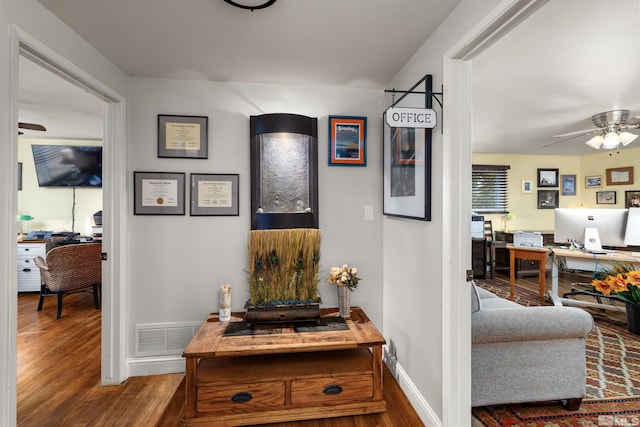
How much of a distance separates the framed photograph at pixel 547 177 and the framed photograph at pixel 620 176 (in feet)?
2.53

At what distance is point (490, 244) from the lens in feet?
18.1

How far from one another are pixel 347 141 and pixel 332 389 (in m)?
1.76

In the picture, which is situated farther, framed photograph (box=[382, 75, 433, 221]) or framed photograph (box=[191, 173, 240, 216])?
framed photograph (box=[191, 173, 240, 216])

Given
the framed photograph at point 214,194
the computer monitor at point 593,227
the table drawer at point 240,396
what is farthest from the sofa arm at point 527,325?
the computer monitor at point 593,227

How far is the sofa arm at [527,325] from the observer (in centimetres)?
180

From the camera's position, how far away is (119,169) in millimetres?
2232

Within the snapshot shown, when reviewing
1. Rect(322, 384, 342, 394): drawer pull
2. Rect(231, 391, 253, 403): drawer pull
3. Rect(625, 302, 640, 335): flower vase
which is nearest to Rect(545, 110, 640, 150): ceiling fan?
Rect(625, 302, 640, 335): flower vase

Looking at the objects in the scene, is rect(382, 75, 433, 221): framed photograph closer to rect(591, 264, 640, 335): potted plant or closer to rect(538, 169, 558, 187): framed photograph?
rect(591, 264, 640, 335): potted plant

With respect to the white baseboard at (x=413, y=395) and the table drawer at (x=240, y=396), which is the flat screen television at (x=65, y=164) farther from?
the white baseboard at (x=413, y=395)

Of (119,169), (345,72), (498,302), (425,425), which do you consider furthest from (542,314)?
(119,169)

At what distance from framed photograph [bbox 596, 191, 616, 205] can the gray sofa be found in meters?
5.32

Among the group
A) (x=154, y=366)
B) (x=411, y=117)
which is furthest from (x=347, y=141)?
(x=154, y=366)

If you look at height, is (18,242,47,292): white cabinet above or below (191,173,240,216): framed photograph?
below

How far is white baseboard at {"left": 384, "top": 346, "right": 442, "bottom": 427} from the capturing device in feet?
5.82
